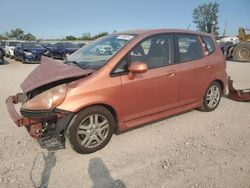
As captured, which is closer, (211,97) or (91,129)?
(91,129)

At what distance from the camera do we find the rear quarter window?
17.4 feet

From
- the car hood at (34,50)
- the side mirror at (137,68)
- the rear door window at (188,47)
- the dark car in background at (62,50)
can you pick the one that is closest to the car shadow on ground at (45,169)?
the side mirror at (137,68)

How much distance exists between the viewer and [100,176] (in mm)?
3203

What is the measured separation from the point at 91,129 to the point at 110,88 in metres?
0.66

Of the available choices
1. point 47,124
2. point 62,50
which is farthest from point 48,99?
point 62,50

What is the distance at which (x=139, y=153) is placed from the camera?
3766mm

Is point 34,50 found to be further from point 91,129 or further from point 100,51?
point 91,129

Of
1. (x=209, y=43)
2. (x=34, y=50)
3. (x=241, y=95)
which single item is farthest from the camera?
(x=34, y=50)

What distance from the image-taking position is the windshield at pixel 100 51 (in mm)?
3951

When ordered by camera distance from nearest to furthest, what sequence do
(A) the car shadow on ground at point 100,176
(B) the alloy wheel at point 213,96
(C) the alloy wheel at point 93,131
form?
Answer: 1. (A) the car shadow on ground at point 100,176
2. (C) the alloy wheel at point 93,131
3. (B) the alloy wheel at point 213,96

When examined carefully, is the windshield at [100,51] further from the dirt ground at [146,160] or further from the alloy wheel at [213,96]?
the alloy wheel at [213,96]

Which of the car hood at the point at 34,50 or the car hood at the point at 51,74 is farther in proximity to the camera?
the car hood at the point at 34,50

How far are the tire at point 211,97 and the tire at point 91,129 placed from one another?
2442 mm

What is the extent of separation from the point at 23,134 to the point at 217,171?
313 cm
